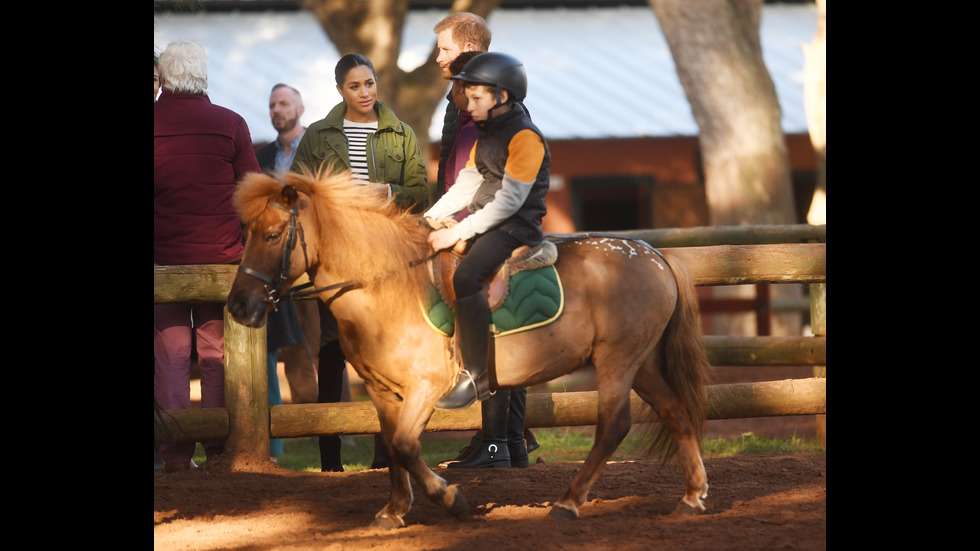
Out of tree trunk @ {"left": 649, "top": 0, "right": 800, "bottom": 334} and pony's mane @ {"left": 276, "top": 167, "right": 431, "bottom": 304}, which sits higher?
tree trunk @ {"left": 649, "top": 0, "right": 800, "bottom": 334}

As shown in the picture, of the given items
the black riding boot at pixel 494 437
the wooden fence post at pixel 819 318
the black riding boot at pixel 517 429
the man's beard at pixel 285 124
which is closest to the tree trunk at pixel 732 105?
the wooden fence post at pixel 819 318

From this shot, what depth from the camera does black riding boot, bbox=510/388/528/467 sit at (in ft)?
20.4

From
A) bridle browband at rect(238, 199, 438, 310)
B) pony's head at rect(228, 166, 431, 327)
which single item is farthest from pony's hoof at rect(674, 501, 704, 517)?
bridle browband at rect(238, 199, 438, 310)

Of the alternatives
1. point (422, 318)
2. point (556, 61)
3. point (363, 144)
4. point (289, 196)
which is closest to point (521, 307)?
point (422, 318)

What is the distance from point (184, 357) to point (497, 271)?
2300 mm

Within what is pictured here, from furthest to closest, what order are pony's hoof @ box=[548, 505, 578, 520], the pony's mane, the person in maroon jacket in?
the person in maroon jacket, pony's hoof @ box=[548, 505, 578, 520], the pony's mane

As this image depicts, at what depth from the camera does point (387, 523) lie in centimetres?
486

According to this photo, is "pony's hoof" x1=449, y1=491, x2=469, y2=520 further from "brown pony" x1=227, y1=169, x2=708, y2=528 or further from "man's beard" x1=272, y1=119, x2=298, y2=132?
"man's beard" x1=272, y1=119, x2=298, y2=132

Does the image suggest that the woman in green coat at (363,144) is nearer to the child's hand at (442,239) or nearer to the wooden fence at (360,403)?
the wooden fence at (360,403)

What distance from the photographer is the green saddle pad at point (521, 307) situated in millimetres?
4828

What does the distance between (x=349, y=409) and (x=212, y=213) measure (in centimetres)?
142

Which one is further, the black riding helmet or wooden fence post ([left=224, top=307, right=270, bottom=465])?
wooden fence post ([left=224, top=307, right=270, bottom=465])

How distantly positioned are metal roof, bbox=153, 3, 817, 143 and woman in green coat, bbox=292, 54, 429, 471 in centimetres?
883
